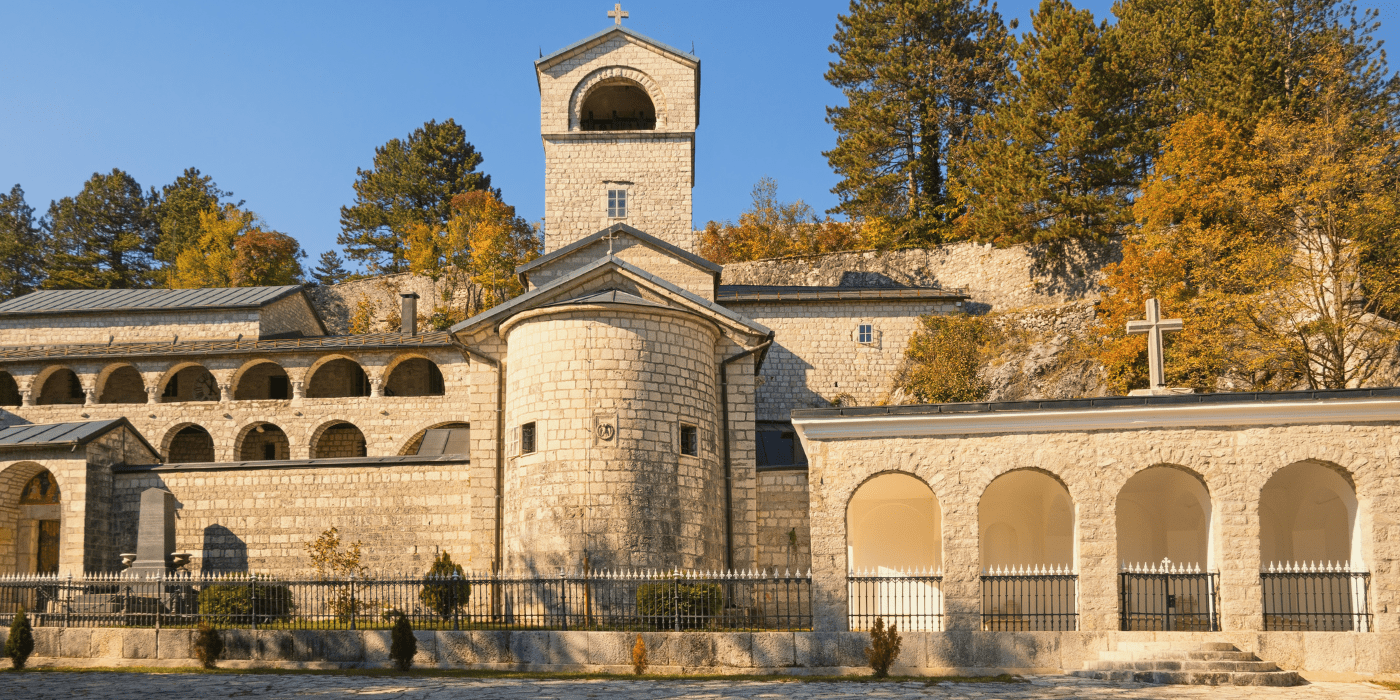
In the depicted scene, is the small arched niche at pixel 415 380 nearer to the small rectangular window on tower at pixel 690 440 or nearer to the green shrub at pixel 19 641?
the small rectangular window on tower at pixel 690 440

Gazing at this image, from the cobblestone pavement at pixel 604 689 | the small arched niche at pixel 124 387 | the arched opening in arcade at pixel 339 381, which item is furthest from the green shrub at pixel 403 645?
the small arched niche at pixel 124 387

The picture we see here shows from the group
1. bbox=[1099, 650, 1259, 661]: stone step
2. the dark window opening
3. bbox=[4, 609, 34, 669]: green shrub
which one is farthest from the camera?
the dark window opening

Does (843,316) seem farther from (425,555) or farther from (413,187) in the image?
(413,187)

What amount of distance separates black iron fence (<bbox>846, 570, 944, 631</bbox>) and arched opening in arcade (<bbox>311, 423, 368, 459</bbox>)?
1950 cm

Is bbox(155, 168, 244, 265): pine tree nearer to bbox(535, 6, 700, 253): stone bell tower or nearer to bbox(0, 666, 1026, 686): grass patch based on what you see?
bbox(535, 6, 700, 253): stone bell tower

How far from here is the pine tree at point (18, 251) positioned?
4588 centimetres

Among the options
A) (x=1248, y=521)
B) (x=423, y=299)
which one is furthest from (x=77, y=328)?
(x=1248, y=521)

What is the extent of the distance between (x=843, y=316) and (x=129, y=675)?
21.9 m

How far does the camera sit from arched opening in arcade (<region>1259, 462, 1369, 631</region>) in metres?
13.9

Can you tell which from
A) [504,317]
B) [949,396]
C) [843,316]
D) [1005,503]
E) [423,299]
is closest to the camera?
[1005,503]

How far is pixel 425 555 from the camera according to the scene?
778 inches

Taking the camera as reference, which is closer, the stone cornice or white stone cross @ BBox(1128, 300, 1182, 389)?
the stone cornice

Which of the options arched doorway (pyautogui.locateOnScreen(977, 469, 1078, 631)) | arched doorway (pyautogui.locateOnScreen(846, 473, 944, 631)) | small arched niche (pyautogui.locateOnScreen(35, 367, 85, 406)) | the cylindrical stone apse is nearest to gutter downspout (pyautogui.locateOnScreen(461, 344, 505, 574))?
the cylindrical stone apse

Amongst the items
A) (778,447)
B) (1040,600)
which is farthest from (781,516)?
(1040,600)
